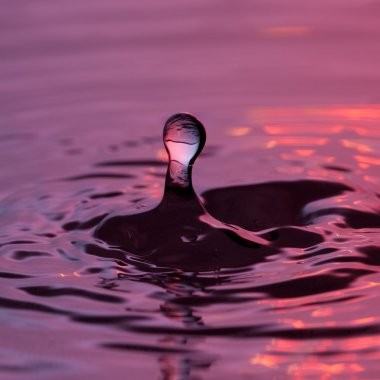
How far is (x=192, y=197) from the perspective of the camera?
1.92 meters

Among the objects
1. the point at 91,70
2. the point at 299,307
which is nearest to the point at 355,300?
the point at 299,307

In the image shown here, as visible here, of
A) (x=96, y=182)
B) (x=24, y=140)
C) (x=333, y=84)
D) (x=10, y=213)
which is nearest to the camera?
(x=10, y=213)

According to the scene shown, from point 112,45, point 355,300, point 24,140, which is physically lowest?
point 355,300

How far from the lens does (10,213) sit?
6.64 feet

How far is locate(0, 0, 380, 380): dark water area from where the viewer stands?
1428 millimetres

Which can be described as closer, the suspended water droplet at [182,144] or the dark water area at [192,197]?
the dark water area at [192,197]

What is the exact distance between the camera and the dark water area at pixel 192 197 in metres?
1.43

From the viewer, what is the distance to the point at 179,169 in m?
1.91

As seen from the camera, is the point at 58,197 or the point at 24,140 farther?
the point at 24,140

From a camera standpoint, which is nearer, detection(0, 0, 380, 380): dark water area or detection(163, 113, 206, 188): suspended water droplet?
detection(0, 0, 380, 380): dark water area

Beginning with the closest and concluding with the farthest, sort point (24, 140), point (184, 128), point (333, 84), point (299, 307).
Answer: point (299, 307)
point (184, 128)
point (24, 140)
point (333, 84)

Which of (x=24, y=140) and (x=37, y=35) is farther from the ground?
(x=37, y=35)

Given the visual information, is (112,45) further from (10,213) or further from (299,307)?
(299,307)

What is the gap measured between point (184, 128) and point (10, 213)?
0.41 metres
